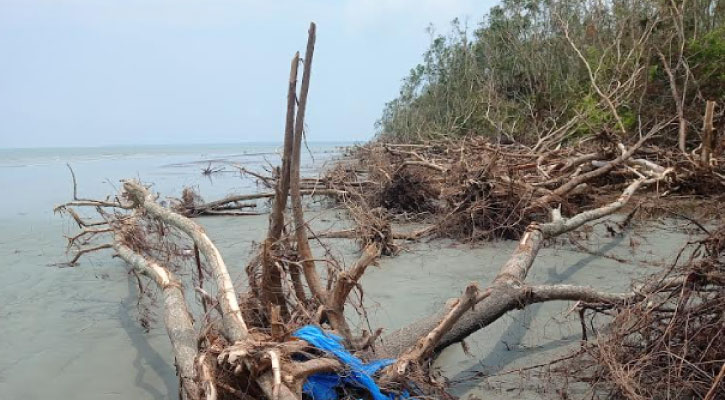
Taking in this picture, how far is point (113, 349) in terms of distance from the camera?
4.69 metres

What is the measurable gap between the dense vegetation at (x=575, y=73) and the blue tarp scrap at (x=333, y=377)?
687 centimetres

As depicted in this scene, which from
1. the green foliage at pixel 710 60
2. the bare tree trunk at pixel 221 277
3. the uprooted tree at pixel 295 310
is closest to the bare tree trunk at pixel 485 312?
the uprooted tree at pixel 295 310

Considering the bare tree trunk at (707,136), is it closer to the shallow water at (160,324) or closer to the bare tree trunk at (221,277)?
the shallow water at (160,324)

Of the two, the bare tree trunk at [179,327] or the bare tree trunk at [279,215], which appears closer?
the bare tree trunk at [179,327]

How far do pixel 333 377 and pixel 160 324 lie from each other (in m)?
3.20

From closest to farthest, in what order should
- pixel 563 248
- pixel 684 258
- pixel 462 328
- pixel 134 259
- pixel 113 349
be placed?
pixel 462 328, pixel 113 349, pixel 134 259, pixel 684 258, pixel 563 248

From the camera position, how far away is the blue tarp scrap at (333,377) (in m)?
2.54

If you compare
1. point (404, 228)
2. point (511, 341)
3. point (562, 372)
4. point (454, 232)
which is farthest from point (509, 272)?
point (404, 228)

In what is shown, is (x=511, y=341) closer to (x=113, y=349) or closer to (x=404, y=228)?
(x=113, y=349)

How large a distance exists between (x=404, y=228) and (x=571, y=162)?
2.87m

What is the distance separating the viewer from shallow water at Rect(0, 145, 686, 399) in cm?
392

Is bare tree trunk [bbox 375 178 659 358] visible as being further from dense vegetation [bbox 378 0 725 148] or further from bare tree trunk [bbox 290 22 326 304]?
dense vegetation [bbox 378 0 725 148]

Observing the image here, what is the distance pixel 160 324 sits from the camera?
5238mm

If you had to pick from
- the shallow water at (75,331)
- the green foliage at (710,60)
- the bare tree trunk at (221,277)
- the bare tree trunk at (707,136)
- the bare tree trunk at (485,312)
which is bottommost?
the shallow water at (75,331)
